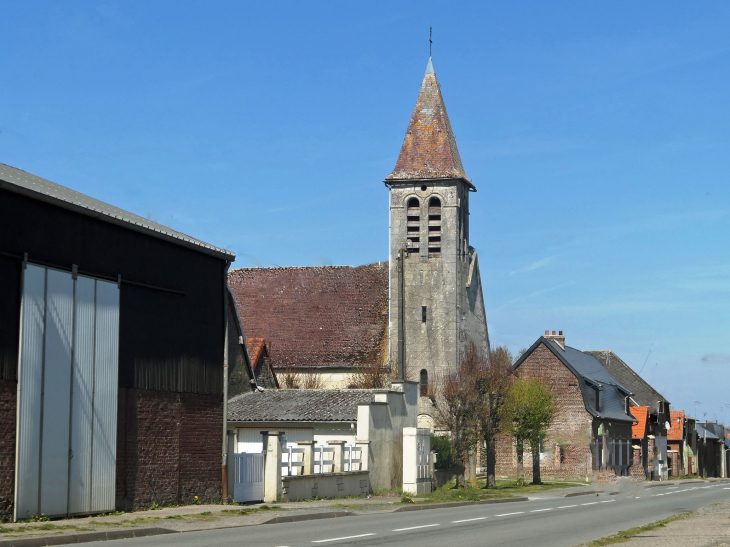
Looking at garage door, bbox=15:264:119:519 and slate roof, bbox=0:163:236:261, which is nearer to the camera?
garage door, bbox=15:264:119:519

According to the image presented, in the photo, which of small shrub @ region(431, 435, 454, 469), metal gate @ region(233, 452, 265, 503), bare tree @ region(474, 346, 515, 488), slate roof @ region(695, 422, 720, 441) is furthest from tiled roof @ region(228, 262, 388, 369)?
slate roof @ region(695, 422, 720, 441)

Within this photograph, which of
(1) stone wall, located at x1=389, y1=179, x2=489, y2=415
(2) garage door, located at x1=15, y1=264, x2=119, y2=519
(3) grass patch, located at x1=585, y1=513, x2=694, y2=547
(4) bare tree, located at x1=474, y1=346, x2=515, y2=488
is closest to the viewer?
(3) grass patch, located at x1=585, y1=513, x2=694, y2=547

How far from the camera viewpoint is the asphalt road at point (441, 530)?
15.3m

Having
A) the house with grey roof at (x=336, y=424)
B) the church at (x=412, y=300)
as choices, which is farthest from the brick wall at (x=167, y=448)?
the church at (x=412, y=300)

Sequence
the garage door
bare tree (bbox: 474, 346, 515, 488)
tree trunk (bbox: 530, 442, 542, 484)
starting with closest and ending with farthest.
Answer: the garage door < bare tree (bbox: 474, 346, 515, 488) < tree trunk (bbox: 530, 442, 542, 484)

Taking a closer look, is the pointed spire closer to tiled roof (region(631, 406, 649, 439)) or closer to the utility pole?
the utility pole

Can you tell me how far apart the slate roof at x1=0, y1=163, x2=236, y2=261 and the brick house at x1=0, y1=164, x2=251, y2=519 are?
0.05 metres

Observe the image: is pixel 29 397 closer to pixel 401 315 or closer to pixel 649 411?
pixel 401 315

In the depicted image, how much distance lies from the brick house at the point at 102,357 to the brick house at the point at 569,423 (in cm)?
3191

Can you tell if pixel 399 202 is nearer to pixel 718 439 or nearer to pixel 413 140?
pixel 413 140

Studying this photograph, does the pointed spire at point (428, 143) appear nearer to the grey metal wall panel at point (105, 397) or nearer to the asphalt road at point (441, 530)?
the asphalt road at point (441, 530)

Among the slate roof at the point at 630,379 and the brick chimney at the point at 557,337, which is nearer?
the brick chimney at the point at 557,337

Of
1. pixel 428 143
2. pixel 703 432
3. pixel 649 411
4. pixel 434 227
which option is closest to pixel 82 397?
pixel 434 227

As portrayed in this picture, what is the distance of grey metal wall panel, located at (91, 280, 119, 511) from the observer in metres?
21.4
